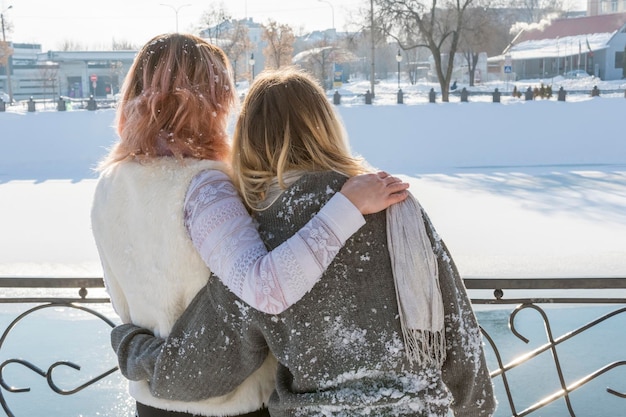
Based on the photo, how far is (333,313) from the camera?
1537mm

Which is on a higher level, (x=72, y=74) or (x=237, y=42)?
(x=237, y=42)

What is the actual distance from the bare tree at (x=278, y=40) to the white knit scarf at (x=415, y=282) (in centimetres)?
3856

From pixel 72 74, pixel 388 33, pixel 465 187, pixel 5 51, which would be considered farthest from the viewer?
pixel 72 74

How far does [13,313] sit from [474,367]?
5666mm

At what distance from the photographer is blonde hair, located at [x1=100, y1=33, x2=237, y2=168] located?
1.76 m

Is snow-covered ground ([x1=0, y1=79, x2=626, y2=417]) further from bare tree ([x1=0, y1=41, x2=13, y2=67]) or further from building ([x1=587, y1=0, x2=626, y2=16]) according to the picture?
building ([x1=587, y1=0, x2=626, y2=16])

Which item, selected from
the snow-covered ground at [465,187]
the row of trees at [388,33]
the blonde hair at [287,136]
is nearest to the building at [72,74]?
the row of trees at [388,33]

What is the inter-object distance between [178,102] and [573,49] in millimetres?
59217

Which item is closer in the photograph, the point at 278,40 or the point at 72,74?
the point at 278,40

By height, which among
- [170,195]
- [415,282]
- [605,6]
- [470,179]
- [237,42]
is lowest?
[470,179]

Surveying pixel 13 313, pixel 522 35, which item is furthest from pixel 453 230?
pixel 522 35

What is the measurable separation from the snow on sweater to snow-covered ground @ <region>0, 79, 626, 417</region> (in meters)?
2.92

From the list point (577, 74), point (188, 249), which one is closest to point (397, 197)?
point (188, 249)

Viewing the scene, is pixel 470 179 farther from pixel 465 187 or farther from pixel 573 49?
pixel 573 49
